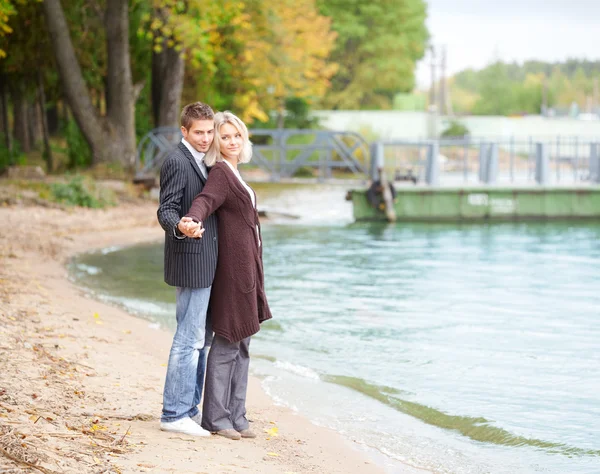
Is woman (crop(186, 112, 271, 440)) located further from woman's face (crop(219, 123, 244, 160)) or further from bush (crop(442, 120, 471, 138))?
bush (crop(442, 120, 471, 138))

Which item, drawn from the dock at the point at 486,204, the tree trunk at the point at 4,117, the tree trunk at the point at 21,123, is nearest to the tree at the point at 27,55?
the tree trunk at the point at 4,117

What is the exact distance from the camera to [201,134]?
5.56 metres

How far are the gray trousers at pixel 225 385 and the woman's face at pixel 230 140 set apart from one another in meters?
1.12

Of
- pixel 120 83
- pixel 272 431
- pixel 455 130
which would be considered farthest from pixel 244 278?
pixel 455 130

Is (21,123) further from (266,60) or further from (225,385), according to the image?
(225,385)

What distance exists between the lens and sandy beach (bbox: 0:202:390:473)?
4895 millimetres

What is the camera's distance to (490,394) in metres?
8.07

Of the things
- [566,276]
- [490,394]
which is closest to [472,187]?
[566,276]

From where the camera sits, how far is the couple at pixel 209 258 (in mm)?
5488

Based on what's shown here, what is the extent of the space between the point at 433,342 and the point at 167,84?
20.6 m

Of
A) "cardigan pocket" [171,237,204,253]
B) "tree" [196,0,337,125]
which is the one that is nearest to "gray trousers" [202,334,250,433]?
"cardigan pocket" [171,237,204,253]

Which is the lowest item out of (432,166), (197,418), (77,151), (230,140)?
(197,418)

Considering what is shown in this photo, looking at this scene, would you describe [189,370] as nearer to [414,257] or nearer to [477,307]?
[477,307]

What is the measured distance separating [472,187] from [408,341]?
1440 cm
